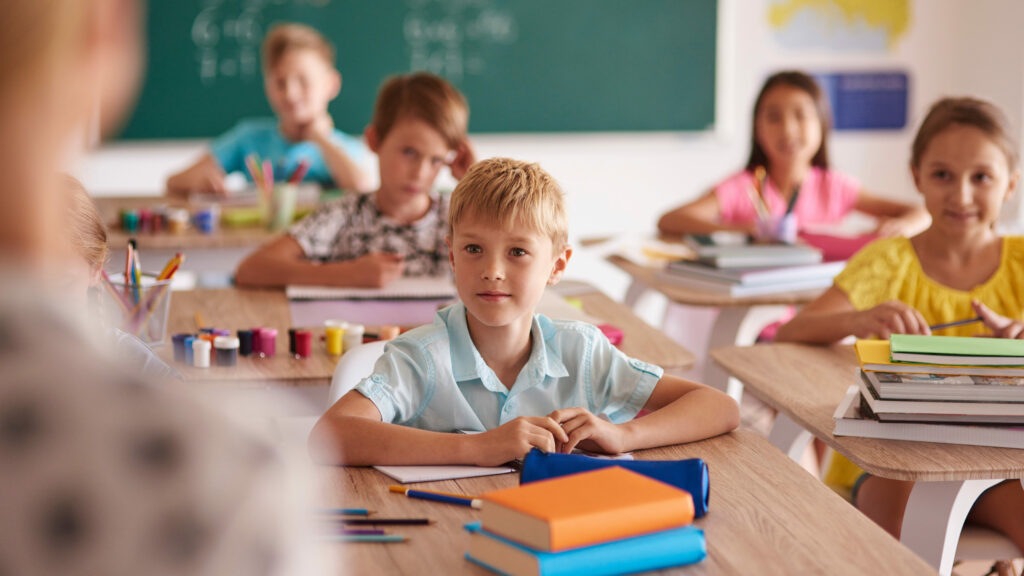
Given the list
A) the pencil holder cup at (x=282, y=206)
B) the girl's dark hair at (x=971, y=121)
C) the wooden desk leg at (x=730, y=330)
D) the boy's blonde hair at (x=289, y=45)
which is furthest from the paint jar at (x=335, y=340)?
the boy's blonde hair at (x=289, y=45)

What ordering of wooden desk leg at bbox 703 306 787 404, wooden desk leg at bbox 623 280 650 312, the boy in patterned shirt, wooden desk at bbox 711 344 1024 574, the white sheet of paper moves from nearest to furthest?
1. the white sheet of paper
2. wooden desk at bbox 711 344 1024 574
3. the boy in patterned shirt
4. wooden desk leg at bbox 703 306 787 404
5. wooden desk leg at bbox 623 280 650 312

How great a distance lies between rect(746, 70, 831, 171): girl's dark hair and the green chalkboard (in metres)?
1.65

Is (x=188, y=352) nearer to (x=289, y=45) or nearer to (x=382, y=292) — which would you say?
(x=382, y=292)

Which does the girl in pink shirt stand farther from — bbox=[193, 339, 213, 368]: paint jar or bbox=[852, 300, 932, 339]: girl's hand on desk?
bbox=[193, 339, 213, 368]: paint jar

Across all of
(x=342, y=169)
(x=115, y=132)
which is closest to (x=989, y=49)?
(x=342, y=169)

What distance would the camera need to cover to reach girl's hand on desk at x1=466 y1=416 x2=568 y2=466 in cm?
146

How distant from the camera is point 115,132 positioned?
1.94 ft

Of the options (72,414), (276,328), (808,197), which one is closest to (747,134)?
(808,197)

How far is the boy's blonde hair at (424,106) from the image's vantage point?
2.85 metres

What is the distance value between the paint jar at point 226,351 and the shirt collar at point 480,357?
1.82 feet

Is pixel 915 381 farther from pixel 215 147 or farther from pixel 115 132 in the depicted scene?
pixel 215 147

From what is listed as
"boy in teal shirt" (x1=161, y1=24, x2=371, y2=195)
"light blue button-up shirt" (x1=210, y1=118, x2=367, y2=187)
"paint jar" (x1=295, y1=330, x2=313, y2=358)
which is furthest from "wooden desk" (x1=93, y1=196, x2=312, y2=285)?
"paint jar" (x1=295, y1=330, x2=313, y2=358)

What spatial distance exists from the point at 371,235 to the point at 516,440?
5.22ft

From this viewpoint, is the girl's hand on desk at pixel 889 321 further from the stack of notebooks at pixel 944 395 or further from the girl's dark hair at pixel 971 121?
the girl's dark hair at pixel 971 121
